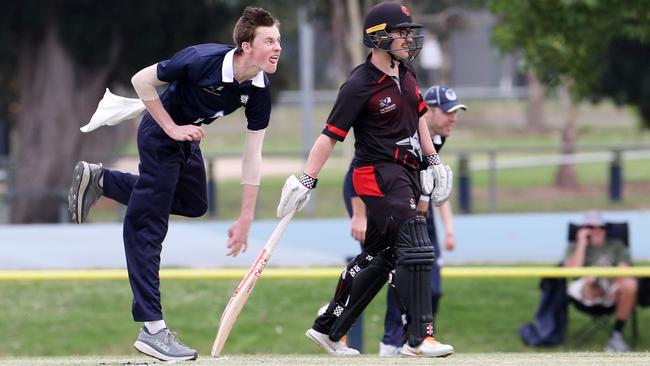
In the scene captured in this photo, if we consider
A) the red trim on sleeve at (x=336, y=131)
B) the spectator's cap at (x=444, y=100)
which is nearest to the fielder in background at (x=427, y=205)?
the spectator's cap at (x=444, y=100)

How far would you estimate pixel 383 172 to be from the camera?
632cm

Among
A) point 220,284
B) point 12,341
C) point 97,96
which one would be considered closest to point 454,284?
point 220,284

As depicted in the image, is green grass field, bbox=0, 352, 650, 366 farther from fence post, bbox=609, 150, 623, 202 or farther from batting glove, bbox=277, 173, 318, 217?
fence post, bbox=609, 150, 623, 202

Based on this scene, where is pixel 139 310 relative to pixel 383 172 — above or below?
below

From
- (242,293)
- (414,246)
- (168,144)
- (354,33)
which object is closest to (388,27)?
(414,246)

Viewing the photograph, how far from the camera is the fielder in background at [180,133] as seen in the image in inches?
237

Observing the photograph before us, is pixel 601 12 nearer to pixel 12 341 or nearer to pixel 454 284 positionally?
pixel 454 284

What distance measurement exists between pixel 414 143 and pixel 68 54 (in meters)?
12.1

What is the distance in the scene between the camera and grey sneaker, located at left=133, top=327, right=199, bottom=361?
5969 millimetres

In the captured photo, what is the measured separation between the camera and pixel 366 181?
6.38 meters

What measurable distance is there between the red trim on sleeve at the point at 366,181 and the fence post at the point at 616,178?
48.4ft

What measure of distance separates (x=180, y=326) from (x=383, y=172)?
526 centimetres

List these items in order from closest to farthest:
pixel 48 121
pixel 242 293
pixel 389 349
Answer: pixel 242 293 → pixel 389 349 → pixel 48 121

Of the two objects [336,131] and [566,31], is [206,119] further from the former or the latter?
Result: [566,31]
